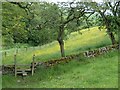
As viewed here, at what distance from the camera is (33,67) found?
2434cm

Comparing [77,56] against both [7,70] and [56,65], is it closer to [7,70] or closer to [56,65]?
[56,65]

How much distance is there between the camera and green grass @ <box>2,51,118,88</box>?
19562 millimetres

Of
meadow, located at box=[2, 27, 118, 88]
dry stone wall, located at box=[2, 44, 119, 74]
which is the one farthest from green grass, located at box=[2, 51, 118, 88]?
dry stone wall, located at box=[2, 44, 119, 74]

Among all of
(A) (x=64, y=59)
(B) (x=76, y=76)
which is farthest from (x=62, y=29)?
(B) (x=76, y=76)

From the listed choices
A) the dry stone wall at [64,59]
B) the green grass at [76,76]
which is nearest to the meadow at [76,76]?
the green grass at [76,76]

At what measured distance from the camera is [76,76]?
21719 millimetres

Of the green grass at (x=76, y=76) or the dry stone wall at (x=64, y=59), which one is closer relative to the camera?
the green grass at (x=76, y=76)

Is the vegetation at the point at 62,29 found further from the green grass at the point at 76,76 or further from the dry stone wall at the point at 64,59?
the dry stone wall at the point at 64,59

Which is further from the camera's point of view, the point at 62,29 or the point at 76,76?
the point at 62,29

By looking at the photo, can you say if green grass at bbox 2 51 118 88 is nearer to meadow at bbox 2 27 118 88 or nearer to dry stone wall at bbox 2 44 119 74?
meadow at bbox 2 27 118 88

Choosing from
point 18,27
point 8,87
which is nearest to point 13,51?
point 18,27

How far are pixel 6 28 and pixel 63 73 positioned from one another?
5646mm

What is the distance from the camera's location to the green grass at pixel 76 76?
1956 centimetres

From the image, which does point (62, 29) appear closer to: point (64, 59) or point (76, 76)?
point (64, 59)
